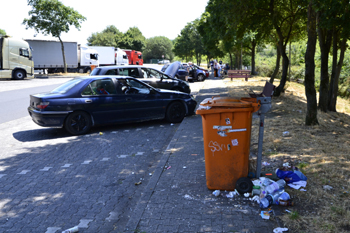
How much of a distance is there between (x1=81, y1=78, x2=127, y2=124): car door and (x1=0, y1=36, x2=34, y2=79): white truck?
71.9ft

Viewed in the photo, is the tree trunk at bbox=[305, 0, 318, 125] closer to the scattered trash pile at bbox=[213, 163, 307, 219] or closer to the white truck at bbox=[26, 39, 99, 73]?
the scattered trash pile at bbox=[213, 163, 307, 219]

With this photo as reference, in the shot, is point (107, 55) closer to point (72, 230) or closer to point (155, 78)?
point (155, 78)

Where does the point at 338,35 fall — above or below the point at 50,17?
below

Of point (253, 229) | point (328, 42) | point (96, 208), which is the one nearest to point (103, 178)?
point (96, 208)

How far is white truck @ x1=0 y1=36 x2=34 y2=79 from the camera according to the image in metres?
26.6

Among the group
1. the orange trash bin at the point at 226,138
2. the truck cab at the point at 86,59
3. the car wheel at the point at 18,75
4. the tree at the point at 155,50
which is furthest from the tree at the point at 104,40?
the orange trash bin at the point at 226,138

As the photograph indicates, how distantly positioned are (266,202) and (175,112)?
6.03m

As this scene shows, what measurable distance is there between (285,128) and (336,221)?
479 centimetres

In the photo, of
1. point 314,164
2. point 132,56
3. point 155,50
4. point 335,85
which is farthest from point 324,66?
point 155,50

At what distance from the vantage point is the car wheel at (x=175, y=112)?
962 centimetres

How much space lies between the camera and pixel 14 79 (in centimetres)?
2791

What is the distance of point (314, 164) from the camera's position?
5.27 meters

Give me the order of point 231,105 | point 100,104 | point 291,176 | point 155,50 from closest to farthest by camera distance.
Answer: point 231,105 < point 291,176 < point 100,104 < point 155,50

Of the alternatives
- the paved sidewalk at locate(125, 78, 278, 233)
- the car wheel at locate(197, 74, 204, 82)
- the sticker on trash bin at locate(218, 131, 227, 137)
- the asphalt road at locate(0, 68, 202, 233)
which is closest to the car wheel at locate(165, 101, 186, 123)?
the asphalt road at locate(0, 68, 202, 233)
